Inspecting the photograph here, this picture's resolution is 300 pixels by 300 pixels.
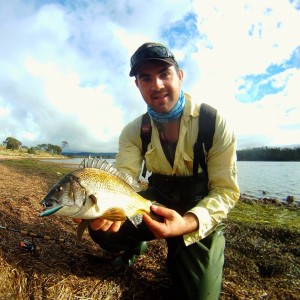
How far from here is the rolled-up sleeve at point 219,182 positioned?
3.38 metres

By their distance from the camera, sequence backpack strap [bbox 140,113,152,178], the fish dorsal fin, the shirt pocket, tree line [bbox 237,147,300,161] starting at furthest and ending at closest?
tree line [bbox 237,147,300,161], backpack strap [bbox 140,113,152,178], the shirt pocket, the fish dorsal fin

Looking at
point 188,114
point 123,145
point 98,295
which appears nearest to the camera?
point 98,295

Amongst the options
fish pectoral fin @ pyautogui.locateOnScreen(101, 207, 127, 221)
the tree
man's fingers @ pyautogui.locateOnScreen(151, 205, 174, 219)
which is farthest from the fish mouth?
the tree

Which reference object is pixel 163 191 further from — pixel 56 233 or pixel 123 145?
pixel 56 233

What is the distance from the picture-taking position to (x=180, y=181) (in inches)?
158

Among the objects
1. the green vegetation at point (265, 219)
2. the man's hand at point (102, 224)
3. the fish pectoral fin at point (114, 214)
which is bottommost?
the green vegetation at point (265, 219)

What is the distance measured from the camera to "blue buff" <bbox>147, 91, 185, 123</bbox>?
3938 millimetres

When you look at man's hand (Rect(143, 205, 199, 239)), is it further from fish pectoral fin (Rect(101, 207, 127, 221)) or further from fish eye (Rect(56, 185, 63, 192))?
fish eye (Rect(56, 185, 63, 192))

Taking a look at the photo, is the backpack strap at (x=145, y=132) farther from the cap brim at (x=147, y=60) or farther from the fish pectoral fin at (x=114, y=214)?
the fish pectoral fin at (x=114, y=214)

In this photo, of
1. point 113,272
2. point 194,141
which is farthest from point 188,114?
point 113,272

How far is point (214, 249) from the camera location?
351 centimetres

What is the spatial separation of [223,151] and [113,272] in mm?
2322

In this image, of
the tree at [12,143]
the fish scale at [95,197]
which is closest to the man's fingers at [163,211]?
the fish scale at [95,197]

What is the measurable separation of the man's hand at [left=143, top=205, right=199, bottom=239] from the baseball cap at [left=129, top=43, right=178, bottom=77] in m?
2.17
